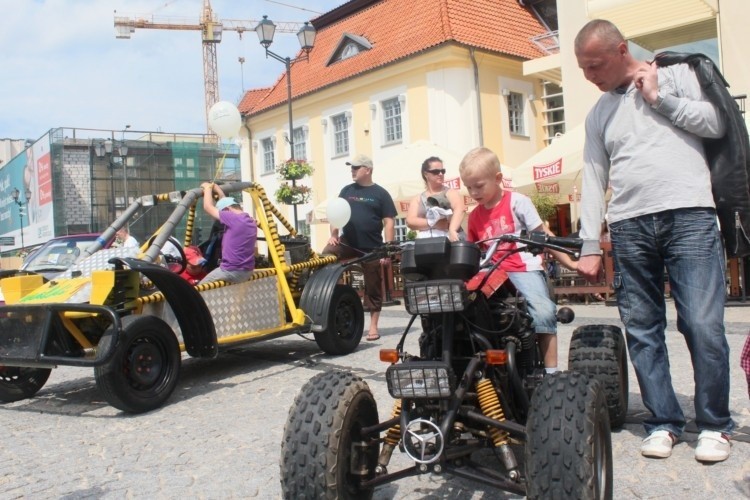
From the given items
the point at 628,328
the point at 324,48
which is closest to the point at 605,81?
the point at 628,328

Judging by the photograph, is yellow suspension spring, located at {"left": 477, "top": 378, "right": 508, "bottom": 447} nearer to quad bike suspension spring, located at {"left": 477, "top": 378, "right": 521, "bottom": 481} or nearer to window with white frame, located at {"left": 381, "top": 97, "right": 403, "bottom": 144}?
quad bike suspension spring, located at {"left": 477, "top": 378, "right": 521, "bottom": 481}

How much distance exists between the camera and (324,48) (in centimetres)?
2995

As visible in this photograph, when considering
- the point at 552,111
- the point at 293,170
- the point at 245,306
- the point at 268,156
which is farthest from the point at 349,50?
the point at 245,306

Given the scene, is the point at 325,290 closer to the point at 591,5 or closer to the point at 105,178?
the point at 591,5

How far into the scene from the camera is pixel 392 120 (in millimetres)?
25344


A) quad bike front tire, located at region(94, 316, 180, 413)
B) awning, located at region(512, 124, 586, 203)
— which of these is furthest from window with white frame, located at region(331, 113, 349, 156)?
quad bike front tire, located at region(94, 316, 180, 413)

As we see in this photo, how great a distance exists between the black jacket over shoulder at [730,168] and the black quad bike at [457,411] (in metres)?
0.81

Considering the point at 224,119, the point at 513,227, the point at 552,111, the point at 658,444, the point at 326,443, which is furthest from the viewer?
the point at 552,111

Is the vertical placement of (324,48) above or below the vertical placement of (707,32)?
above

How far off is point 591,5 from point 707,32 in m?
2.49

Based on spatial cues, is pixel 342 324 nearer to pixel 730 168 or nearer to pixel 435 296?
pixel 730 168

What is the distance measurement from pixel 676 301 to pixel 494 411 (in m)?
1.33

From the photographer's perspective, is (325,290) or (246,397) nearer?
(246,397)

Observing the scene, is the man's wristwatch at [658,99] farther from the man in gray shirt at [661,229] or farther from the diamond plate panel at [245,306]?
the diamond plate panel at [245,306]
